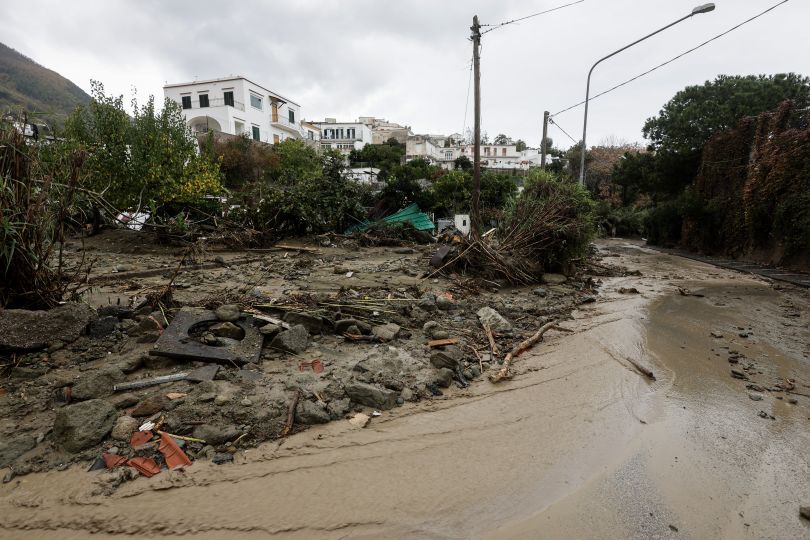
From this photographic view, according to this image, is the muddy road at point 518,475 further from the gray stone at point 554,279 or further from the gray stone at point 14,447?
the gray stone at point 554,279

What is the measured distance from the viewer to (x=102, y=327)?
4184 mm

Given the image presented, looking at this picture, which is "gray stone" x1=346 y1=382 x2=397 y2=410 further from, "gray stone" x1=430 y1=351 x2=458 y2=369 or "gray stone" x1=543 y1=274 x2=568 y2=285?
"gray stone" x1=543 y1=274 x2=568 y2=285

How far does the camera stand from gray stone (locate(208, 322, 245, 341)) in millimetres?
4232

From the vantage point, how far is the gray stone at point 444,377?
12.9ft

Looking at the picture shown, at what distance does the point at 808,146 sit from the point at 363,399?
1485 cm

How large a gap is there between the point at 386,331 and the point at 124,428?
106 inches

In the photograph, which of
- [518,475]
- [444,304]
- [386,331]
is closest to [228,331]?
[386,331]

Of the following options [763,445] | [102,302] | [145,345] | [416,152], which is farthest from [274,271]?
[416,152]

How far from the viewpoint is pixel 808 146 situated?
11.5 m

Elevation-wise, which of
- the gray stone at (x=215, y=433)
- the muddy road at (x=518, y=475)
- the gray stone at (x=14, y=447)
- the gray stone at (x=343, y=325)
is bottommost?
the muddy road at (x=518, y=475)

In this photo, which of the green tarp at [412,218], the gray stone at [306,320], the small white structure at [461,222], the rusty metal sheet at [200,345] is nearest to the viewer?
the rusty metal sheet at [200,345]

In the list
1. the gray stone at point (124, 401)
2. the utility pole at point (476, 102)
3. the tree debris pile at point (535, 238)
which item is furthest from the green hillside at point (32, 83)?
the gray stone at point (124, 401)

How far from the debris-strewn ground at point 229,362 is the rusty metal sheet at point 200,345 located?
0.02m

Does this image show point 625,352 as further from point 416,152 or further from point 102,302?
point 416,152
